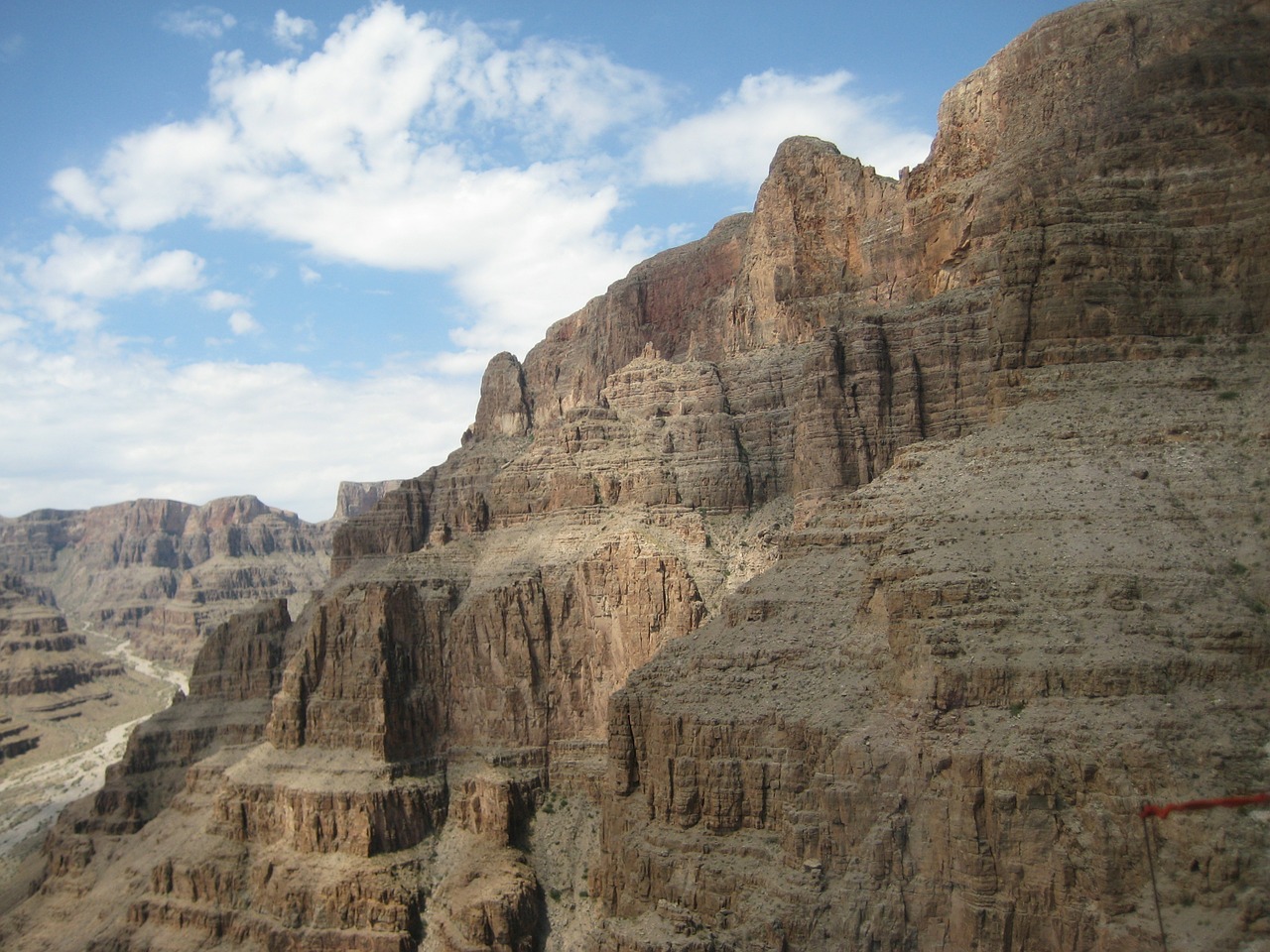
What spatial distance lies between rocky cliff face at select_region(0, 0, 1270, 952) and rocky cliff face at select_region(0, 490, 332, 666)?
8081 cm

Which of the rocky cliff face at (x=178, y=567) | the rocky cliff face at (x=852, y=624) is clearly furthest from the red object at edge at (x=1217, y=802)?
the rocky cliff face at (x=178, y=567)

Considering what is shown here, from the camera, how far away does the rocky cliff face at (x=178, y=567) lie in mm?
156375

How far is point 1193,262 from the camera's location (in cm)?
4419

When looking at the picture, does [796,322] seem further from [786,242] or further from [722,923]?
[722,923]

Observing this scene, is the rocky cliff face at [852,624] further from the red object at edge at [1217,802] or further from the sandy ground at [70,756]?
the sandy ground at [70,756]

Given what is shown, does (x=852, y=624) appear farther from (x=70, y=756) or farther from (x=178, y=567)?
(x=178, y=567)

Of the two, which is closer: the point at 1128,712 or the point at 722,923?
the point at 1128,712

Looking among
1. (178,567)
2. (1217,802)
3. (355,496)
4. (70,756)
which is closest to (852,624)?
(1217,802)

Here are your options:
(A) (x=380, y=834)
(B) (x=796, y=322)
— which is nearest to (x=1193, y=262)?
(B) (x=796, y=322)

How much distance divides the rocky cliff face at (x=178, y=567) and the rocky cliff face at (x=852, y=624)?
80809 millimetres

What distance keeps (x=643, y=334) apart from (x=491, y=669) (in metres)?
31.5

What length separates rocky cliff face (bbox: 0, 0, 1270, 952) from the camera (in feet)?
107

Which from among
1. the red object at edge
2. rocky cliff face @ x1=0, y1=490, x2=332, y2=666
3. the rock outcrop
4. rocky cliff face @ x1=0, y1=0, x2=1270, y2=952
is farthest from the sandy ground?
the red object at edge

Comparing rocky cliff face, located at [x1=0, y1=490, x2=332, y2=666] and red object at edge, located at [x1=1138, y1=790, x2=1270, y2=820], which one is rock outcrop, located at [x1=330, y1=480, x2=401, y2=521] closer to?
rocky cliff face, located at [x1=0, y1=490, x2=332, y2=666]
